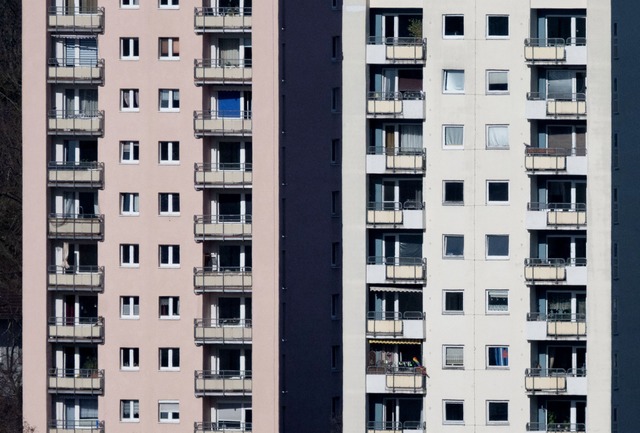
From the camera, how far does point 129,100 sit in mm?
99812

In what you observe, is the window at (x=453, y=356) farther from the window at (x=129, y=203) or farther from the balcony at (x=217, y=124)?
the window at (x=129, y=203)

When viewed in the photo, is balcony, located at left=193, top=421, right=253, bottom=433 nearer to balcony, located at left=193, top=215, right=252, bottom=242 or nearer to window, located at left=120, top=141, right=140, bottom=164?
balcony, located at left=193, top=215, right=252, bottom=242

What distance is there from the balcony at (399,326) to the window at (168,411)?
517 inches

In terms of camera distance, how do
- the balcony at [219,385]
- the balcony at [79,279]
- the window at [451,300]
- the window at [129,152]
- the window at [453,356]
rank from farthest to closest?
1. the balcony at [79,279]
2. the window at [129,152]
3. the balcony at [219,385]
4. the window at [451,300]
5. the window at [453,356]

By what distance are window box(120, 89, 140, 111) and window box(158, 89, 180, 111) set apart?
0.92 meters

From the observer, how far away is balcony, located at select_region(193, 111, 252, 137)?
→ 99125 millimetres

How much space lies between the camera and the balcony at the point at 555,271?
89.4m

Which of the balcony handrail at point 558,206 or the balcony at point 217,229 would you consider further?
the balcony at point 217,229

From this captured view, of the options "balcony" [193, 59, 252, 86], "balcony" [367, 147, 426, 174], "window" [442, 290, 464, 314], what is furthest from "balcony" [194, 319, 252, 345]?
"balcony" [367, 147, 426, 174]

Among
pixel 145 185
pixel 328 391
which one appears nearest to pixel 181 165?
pixel 145 185

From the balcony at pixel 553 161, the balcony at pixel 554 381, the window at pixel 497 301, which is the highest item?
the balcony at pixel 553 161

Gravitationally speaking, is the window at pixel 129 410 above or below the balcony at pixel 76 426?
above

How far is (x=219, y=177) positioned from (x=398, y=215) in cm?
1218

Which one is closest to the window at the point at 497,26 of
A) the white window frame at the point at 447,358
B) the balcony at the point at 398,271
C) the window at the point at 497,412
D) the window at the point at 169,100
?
the balcony at the point at 398,271
